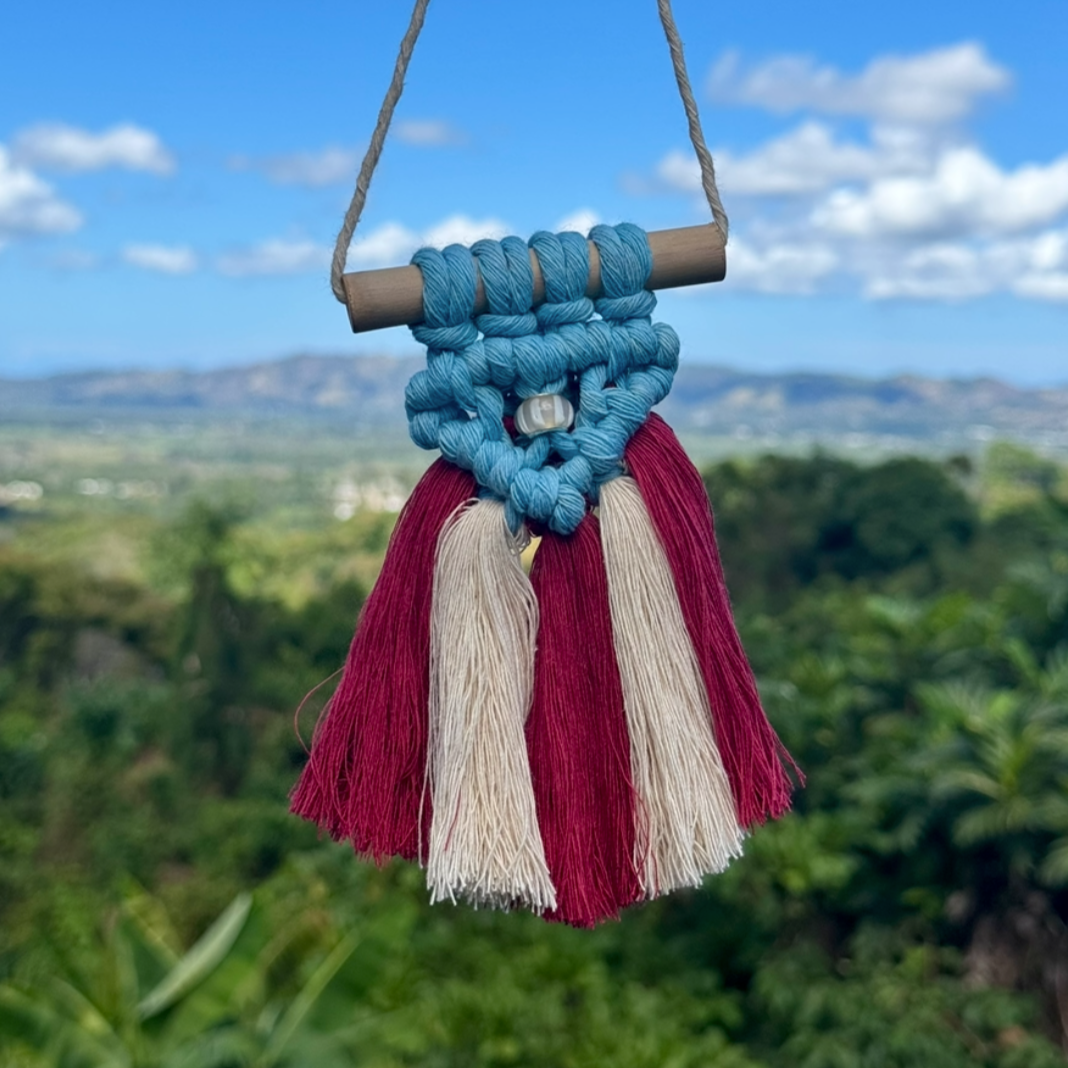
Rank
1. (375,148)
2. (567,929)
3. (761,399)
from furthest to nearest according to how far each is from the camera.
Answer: (761,399) < (567,929) < (375,148)

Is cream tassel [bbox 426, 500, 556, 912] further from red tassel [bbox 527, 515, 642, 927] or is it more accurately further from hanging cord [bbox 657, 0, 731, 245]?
hanging cord [bbox 657, 0, 731, 245]

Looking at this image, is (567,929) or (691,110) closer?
(691,110)

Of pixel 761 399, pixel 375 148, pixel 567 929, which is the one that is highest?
pixel 375 148

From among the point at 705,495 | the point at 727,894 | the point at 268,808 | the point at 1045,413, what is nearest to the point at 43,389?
the point at 1045,413

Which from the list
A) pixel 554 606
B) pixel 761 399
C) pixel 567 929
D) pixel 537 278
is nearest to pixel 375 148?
Result: pixel 537 278

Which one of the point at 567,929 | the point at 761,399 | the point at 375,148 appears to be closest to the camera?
the point at 375,148

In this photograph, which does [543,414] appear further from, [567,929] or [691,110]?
[567,929]

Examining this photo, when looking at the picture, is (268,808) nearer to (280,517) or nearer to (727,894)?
(727,894)
